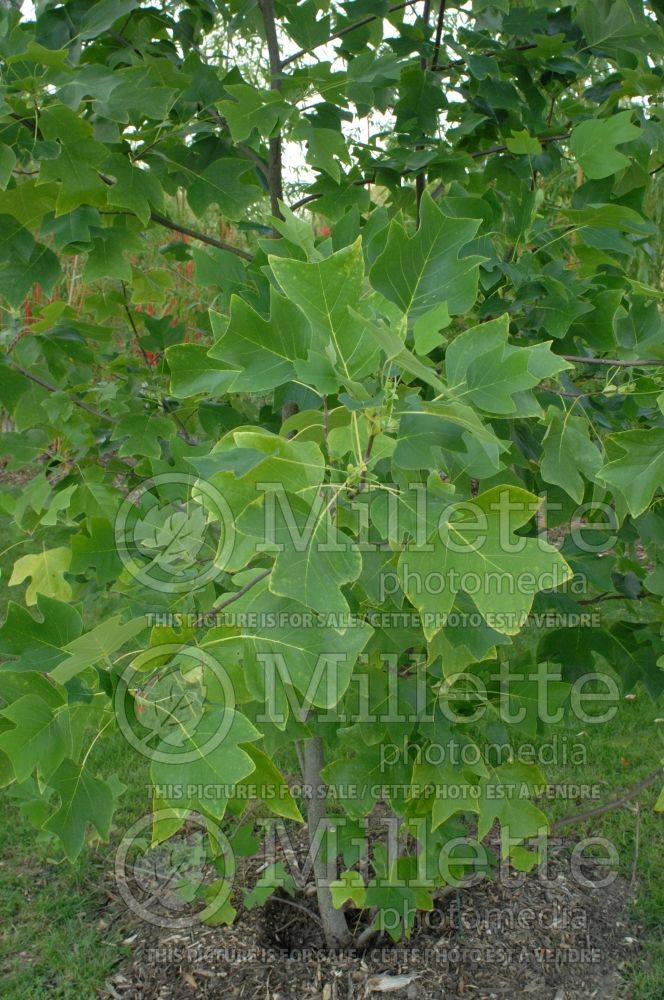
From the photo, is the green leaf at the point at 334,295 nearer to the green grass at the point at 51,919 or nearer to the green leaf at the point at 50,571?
the green leaf at the point at 50,571

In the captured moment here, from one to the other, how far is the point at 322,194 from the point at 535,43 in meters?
0.54

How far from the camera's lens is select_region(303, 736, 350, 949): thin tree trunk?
2.18 metres

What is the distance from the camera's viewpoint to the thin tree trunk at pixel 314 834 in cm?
218

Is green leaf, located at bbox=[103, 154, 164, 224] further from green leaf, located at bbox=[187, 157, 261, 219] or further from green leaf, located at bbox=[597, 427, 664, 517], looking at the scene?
green leaf, located at bbox=[597, 427, 664, 517]

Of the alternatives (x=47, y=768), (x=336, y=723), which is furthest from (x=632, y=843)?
(x=47, y=768)

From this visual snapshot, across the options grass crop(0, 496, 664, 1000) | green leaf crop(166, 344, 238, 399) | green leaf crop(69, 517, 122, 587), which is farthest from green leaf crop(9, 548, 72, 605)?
green leaf crop(166, 344, 238, 399)

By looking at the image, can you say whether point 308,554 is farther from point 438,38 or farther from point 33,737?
point 438,38

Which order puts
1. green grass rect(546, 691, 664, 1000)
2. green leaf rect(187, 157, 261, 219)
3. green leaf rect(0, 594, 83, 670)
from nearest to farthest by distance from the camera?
1. green leaf rect(0, 594, 83, 670)
2. green leaf rect(187, 157, 261, 219)
3. green grass rect(546, 691, 664, 1000)

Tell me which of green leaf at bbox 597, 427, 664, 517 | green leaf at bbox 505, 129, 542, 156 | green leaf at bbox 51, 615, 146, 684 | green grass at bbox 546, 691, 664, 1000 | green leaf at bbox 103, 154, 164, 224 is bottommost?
green grass at bbox 546, 691, 664, 1000

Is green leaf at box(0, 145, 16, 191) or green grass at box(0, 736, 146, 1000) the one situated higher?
green leaf at box(0, 145, 16, 191)

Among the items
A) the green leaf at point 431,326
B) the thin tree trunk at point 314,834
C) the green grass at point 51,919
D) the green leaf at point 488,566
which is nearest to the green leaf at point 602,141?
the green leaf at point 431,326

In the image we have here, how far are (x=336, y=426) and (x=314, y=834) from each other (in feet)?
4.27

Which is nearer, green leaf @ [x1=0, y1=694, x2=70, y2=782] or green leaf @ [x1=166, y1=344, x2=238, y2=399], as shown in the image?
green leaf @ [x1=0, y1=694, x2=70, y2=782]

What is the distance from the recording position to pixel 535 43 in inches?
73.3
